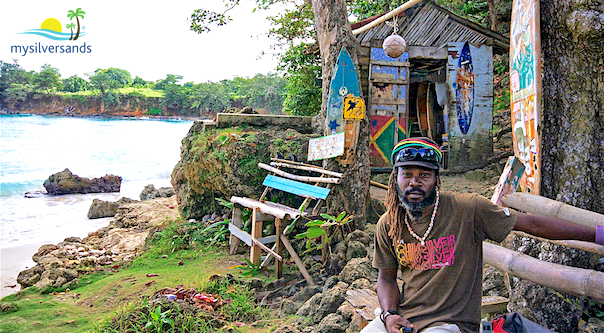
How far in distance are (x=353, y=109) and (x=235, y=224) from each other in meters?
2.75

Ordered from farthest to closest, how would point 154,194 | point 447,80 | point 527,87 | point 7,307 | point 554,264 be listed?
point 154,194
point 447,80
point 7,307
point 527,87
point 554,264

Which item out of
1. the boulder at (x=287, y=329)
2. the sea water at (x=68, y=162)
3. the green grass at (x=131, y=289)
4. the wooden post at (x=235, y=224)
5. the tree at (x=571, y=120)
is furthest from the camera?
the sea water at (x=68, y=162)

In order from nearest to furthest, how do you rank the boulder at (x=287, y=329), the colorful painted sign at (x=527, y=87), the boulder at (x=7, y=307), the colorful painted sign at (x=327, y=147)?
the colorful painted sign at (x=527, y=87), the boulder at (x=287, y=329), the boulder at (x=7, y=307), the colorful painted sign at (x=327, y=147)

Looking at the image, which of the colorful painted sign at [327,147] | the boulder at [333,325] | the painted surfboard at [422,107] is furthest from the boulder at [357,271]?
the painted surfboard at [422,107]

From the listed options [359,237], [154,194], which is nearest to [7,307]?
[359,237]

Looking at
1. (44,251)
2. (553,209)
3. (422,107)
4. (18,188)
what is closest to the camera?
(553,209)

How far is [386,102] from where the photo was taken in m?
9.62

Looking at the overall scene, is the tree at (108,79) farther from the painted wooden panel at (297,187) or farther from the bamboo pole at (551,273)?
the bamboo pole at (551,273)

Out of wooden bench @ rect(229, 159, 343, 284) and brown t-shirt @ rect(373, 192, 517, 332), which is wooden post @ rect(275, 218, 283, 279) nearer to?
wooden bench @ rect(229, 159, 343, 284)

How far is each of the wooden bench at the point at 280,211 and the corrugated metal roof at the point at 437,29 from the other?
5.14 metres

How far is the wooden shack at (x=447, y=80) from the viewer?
9.53m

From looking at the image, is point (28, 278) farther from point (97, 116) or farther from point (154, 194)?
point (97, 116)

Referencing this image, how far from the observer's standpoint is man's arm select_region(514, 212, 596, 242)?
78.4 inches

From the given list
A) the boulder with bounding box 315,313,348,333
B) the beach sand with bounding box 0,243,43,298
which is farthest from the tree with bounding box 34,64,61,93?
the boulder with bounding box 315,313,348,333
